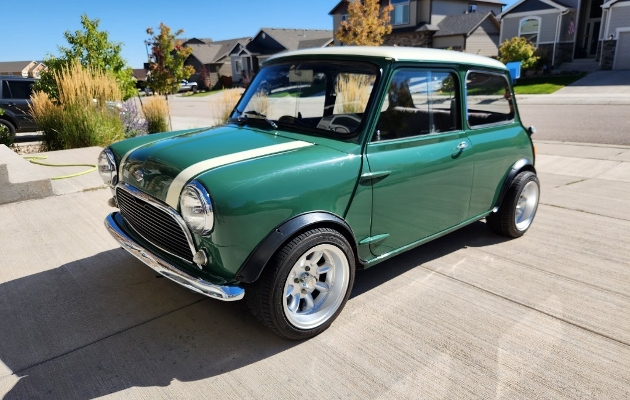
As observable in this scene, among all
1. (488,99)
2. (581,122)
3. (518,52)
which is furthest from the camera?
(518,52)

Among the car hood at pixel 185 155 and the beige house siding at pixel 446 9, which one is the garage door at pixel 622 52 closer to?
the beige house siding at pixel 446 9

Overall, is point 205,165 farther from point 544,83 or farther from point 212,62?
point 212,62

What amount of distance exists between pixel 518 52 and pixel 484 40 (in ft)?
31.0

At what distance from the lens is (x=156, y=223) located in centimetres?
277

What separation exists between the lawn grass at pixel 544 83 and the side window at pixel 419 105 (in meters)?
20.7

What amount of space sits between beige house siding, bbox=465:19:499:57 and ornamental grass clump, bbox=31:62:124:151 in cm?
3042

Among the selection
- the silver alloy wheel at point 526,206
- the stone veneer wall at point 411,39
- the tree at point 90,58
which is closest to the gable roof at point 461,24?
the stone veneer wall at point 411,39

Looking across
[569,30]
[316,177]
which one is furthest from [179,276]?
[569,30]

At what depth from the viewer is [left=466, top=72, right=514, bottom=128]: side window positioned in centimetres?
366

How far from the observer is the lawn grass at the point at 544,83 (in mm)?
22047

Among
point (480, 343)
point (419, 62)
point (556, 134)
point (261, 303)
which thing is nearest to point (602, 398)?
point (480, 343)

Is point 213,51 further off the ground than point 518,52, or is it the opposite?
point 213,51

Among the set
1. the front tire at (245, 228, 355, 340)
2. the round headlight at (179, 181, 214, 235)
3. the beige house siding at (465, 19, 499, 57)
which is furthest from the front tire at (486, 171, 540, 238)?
the beige house siding at (465, 19, 499, 57)

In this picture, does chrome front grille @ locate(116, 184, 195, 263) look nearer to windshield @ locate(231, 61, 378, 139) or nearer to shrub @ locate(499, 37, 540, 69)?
windshield @ locate(231, 61, 378, 139)
